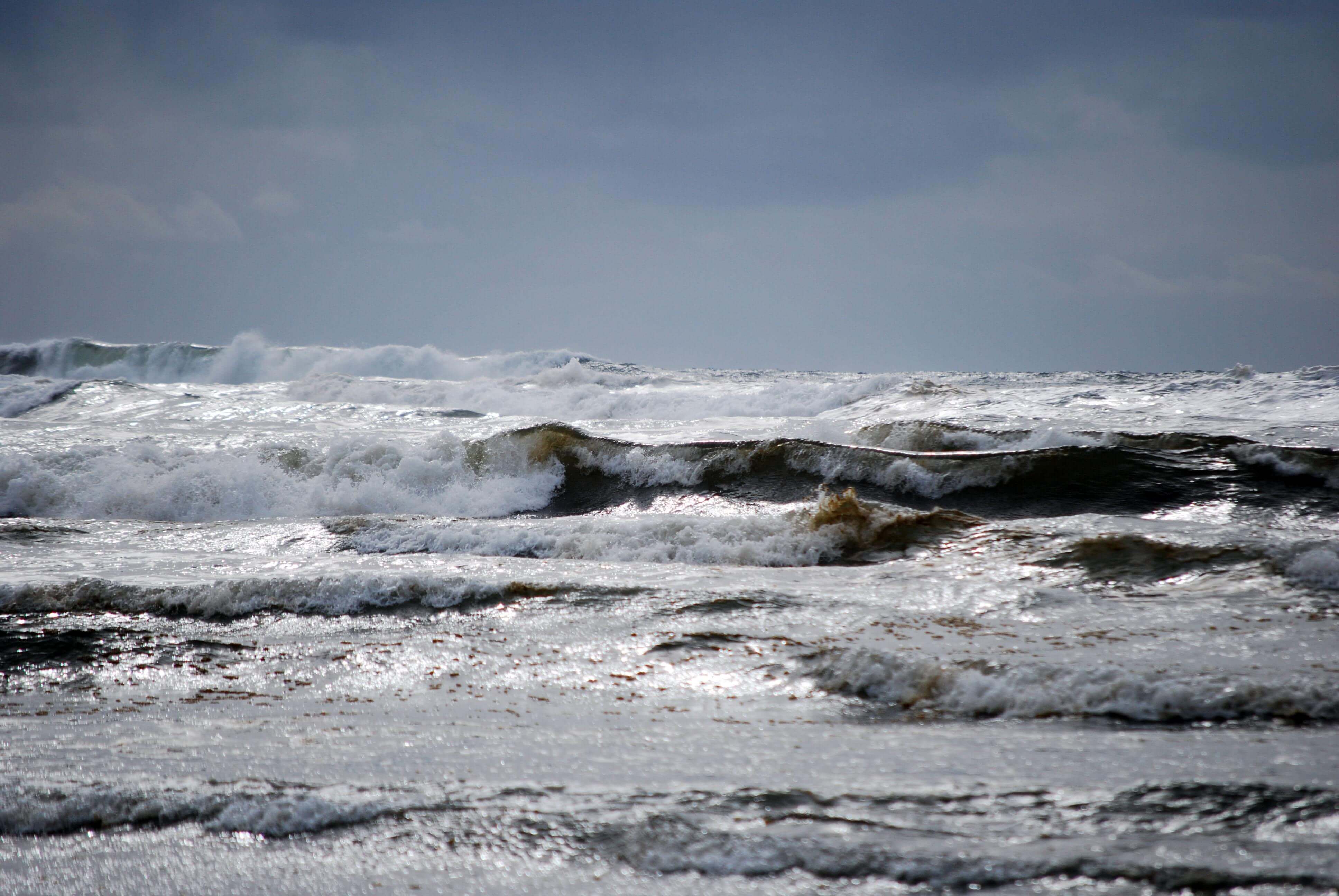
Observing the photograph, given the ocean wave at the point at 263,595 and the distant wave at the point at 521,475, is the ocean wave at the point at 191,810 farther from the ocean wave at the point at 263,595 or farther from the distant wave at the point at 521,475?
the distant wave at the point at 521,475

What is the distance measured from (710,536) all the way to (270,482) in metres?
7.30

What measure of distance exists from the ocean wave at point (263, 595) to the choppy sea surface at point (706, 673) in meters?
0.03

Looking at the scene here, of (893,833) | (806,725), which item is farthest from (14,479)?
(893,833)

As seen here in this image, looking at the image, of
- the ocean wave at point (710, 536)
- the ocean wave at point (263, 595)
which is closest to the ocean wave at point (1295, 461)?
the ocean wave at point (710, 536)

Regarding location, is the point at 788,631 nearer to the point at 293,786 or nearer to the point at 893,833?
the point at 893,833

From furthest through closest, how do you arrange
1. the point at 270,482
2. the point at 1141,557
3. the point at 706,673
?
the point at 270,482, the point at 1141,557, the point at 706,673

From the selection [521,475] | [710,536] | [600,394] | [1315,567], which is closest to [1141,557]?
[1315,567]

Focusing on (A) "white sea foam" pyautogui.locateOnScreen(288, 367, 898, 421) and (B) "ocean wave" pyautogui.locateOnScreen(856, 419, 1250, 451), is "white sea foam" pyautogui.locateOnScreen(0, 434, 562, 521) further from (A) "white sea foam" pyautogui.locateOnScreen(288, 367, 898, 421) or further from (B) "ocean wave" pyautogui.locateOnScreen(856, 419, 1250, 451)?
(A) "white sea foam" pyautogui.locateOnScreen(288, 367, 898, 421)

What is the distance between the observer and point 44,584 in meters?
A: 5.82

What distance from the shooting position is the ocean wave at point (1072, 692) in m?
3.08

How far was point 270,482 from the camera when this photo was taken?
37.9 feet

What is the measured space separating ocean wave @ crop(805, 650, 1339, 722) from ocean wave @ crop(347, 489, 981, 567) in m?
2.98

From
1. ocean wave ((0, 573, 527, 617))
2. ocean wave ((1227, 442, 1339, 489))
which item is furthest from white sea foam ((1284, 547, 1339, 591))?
ocean wave ((0, 573, 527, 617))

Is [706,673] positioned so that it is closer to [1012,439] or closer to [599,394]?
[1012,439]
